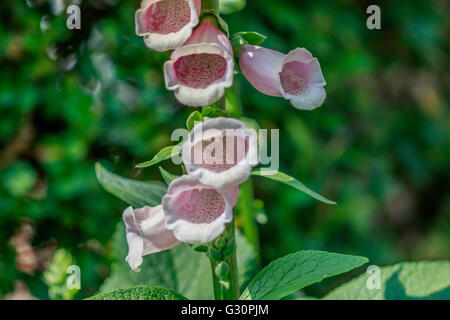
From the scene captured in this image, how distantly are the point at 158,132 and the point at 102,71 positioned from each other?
0.58 feet

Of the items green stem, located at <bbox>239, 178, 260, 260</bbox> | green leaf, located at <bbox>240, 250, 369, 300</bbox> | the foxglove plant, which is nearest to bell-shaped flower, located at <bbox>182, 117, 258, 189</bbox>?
the foxglove plant

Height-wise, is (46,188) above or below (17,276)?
above

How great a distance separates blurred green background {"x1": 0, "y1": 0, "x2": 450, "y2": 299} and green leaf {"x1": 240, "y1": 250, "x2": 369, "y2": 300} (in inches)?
11.9

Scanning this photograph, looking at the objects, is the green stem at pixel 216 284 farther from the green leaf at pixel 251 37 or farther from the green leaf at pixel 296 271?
the green leaf at pixel 251 37

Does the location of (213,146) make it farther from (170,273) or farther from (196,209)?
(170,273)

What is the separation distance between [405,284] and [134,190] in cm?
30

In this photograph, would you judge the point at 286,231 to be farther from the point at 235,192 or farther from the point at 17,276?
the point at 235,192

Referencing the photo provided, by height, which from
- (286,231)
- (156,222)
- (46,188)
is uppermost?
(156,222)

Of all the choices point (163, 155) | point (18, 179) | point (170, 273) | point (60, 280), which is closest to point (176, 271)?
point (170, 273)

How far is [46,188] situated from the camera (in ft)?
3.83

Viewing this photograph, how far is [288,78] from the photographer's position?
0.52 meters

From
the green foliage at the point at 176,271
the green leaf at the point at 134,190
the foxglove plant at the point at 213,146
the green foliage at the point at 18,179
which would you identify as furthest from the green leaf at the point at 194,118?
the green foliage at the point at 18,179

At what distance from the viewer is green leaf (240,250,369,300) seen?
459mm
